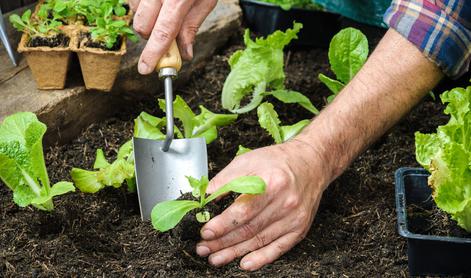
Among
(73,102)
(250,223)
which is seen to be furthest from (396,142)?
(73,102)

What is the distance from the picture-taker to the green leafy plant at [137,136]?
6.92ft

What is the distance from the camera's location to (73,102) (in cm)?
245

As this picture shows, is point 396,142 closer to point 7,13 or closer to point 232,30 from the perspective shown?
point 232,30

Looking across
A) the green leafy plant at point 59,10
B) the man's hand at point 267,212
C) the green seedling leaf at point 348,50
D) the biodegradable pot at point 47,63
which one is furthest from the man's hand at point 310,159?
the green leafy plant at point 59,10

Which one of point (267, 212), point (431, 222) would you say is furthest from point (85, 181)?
point (431, 222)

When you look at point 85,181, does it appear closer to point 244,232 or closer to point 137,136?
point 137,136

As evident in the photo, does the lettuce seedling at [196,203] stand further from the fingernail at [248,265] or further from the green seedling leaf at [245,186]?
the fingernail at [248,265]

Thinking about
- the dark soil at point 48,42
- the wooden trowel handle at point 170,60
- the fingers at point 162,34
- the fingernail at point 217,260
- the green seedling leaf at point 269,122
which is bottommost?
the fingernail at point 217,260

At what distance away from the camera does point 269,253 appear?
6.30 feet

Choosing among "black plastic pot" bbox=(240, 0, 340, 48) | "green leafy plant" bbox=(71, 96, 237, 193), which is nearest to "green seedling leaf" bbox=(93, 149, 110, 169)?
"green leafy plant" bbox=(71, 96, 237, 193)

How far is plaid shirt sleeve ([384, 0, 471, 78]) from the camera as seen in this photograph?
2.11 m

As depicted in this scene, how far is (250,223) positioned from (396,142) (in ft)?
2.70

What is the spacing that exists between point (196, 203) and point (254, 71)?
2.70 ft

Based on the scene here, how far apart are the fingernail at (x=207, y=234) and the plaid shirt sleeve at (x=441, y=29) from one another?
0.81 m
